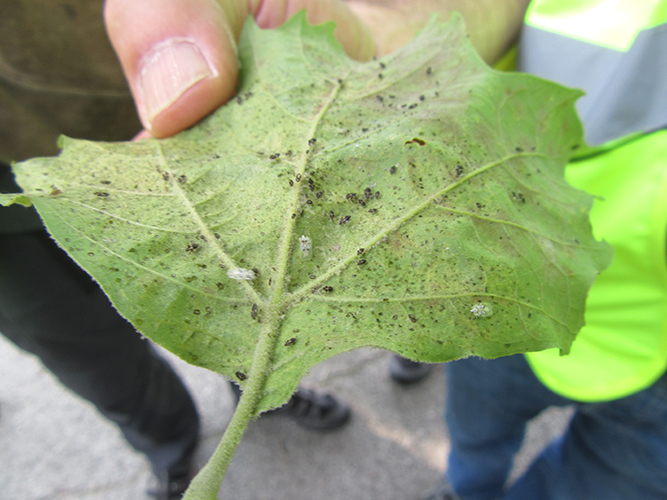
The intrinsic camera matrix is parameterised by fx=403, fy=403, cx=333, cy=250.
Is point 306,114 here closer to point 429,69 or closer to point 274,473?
point 429,69

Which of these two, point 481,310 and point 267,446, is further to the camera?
point 267,446

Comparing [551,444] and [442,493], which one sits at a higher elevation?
[551,444]

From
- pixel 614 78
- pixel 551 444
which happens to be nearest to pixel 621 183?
pixel 614 78

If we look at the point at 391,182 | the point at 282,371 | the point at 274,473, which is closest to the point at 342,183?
the point at 391,182

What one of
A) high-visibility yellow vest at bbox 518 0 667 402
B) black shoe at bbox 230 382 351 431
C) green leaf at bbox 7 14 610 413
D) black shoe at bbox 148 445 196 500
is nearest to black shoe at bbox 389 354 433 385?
black shoe at bbox 230 382 351 431

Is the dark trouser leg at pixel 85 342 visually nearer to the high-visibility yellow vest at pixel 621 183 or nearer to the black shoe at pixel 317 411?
the black shoe at pixel 317 411

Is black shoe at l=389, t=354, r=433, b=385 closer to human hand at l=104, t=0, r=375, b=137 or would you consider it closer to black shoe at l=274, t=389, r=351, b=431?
black shoe at l=274, t=389, r=351, b=431

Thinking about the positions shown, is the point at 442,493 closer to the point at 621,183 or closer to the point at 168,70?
the point at 621,183
